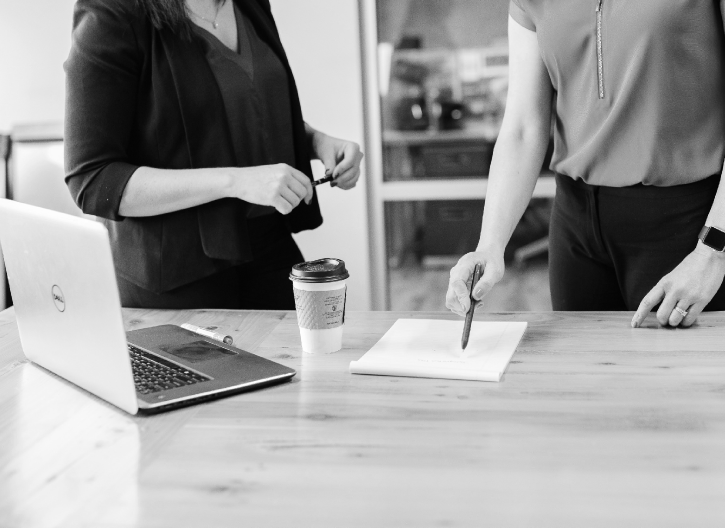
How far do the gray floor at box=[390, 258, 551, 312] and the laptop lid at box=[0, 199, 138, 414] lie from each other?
7.22 ft

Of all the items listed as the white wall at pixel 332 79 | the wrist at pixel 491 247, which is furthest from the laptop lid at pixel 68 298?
the white wall at pixel 332 79

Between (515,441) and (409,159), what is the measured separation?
244cm

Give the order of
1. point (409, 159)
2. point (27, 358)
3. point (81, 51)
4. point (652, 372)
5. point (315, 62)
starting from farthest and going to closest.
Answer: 1. point (409, 159)
2. point (315, 62)
3. point (81, 51)
4. point (27, 358)
5. point (652, 372)

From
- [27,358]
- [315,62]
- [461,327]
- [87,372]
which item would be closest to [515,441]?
[461,327]

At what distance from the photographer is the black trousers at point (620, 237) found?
1.47m

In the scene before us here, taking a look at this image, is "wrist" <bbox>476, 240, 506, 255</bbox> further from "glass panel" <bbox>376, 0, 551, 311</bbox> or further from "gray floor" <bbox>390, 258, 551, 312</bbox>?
"gray floor" <bbox>390, 258, 551, 312</bbox>

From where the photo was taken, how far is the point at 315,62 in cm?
306

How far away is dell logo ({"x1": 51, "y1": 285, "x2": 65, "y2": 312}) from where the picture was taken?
3.59 ft

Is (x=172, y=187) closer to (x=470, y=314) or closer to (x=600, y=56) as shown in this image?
(x=470, y=314)

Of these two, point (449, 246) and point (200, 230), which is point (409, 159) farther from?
point (200, 230)

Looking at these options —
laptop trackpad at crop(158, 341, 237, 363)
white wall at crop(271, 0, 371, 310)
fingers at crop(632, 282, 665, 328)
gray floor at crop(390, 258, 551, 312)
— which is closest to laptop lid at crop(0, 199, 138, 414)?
laptop trackpad at crop(158, 341, 237, 363)

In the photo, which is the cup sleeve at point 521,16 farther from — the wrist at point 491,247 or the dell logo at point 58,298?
the dell logo at point 58,298

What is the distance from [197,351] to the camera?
1231 millimetres

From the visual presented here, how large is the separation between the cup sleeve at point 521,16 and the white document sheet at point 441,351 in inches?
22.7
